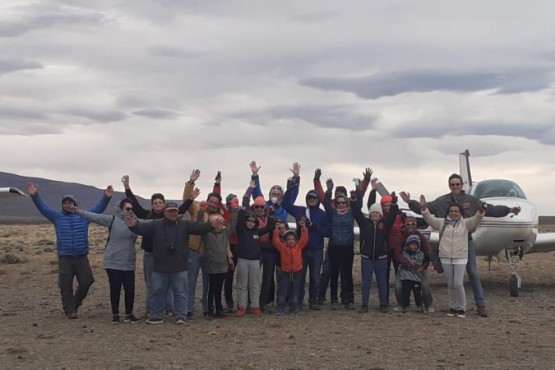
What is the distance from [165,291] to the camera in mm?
10281

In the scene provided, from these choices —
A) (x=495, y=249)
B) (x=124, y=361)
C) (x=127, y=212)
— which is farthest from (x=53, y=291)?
(x=495, y=249)

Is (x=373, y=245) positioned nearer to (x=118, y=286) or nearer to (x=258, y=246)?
(x=258, y=246)

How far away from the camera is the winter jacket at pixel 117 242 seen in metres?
10.3

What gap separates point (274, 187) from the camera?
39.2 feet

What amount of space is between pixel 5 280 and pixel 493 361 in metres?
13.2

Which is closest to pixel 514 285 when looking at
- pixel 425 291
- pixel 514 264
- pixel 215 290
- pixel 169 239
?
pixel 514 264

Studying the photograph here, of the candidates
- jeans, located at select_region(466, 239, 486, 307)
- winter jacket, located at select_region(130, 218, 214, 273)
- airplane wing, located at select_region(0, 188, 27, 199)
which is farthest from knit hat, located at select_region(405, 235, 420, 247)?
airplane wing, located at select_region(0, 188, 27, 199)

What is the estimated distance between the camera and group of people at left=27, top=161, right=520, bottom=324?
404 inches

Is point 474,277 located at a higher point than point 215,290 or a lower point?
higher

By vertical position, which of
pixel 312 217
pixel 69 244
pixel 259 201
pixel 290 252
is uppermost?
pixel 259 201

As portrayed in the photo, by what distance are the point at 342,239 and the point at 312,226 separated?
52 cm

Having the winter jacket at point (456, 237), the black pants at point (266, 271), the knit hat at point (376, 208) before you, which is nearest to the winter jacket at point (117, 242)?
the black pants at point (266, 271)

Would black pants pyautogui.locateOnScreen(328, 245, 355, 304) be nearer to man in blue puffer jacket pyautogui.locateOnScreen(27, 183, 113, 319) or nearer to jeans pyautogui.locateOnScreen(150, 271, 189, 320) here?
jeans pyautogui.locateOnScreen(150, 271, 189, 320)

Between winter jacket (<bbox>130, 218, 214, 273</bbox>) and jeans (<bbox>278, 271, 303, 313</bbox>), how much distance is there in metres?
1.73
